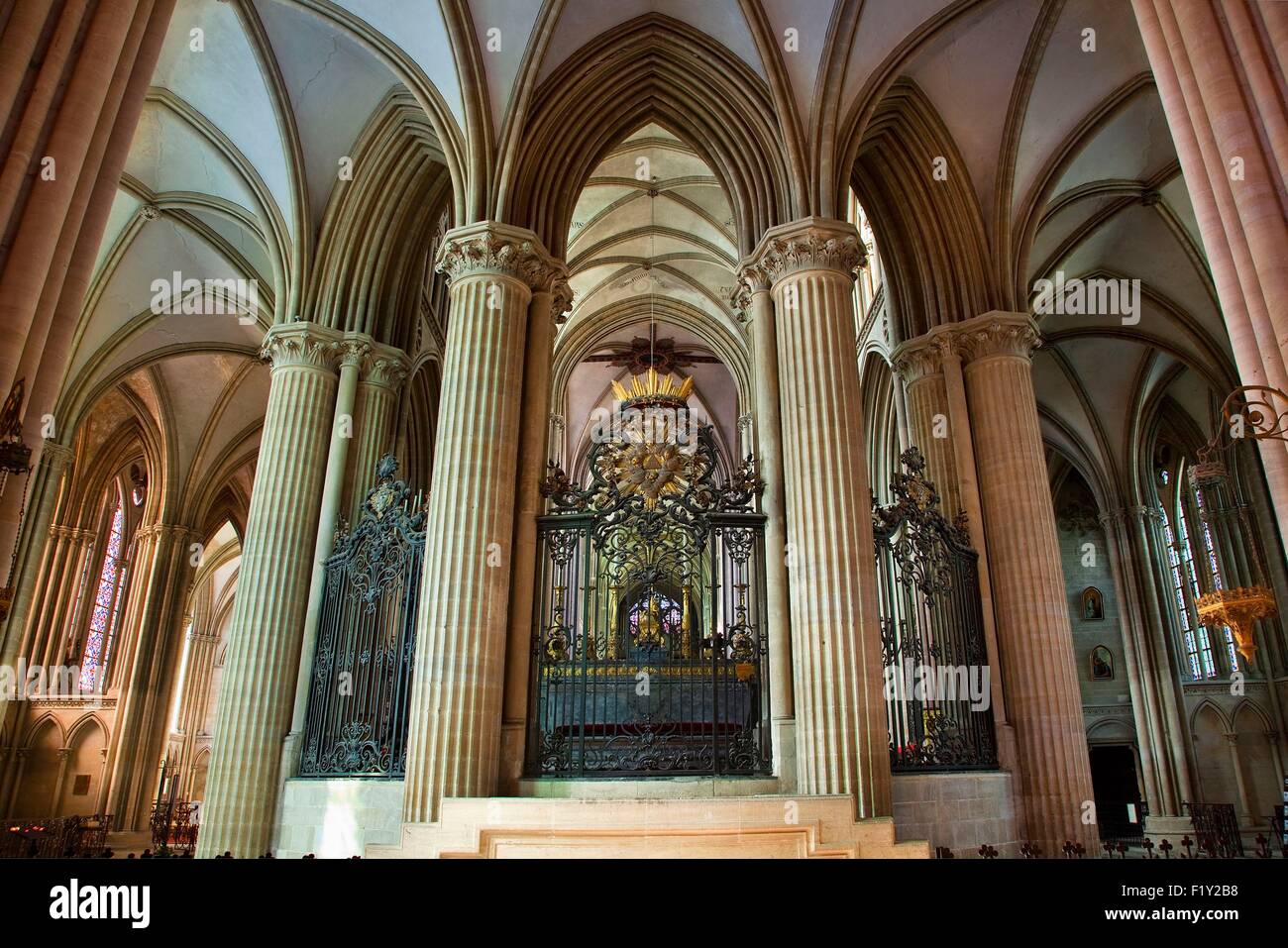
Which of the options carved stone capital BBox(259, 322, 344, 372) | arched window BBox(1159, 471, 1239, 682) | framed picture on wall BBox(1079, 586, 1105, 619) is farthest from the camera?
framed picture on wall BBox(1079, 586, 1105, 619)

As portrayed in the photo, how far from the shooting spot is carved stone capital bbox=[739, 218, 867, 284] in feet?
31.7

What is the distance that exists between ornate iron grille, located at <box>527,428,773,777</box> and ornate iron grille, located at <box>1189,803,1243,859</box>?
404 inches

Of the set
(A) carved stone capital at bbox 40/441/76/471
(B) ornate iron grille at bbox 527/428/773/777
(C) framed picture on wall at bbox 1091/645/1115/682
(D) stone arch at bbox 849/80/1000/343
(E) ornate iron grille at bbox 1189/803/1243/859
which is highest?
(D) stone arch at bbox 849/80/1000/343

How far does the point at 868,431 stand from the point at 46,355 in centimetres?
1440

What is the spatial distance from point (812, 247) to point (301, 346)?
6.61 meters

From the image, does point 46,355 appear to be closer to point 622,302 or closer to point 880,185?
point 880,185

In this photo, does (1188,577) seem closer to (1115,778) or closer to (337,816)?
(1115,778)

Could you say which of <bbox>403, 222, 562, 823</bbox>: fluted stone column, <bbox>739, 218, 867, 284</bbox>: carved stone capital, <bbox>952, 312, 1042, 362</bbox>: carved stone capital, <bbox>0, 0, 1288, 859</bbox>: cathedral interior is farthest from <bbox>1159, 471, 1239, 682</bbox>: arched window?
<bbox>403, 222, 562, 823</bbox>: fluted stone column

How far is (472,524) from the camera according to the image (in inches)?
342

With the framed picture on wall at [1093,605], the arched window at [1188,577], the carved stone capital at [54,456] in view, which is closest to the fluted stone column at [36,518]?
the carved stone capital at [54,456]

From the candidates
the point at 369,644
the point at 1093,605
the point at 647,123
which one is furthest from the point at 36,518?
the point at 1093,605

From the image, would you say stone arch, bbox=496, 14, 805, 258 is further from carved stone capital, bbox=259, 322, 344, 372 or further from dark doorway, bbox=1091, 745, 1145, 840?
dark doorway, bbox=1091, 745, 1145, 840
